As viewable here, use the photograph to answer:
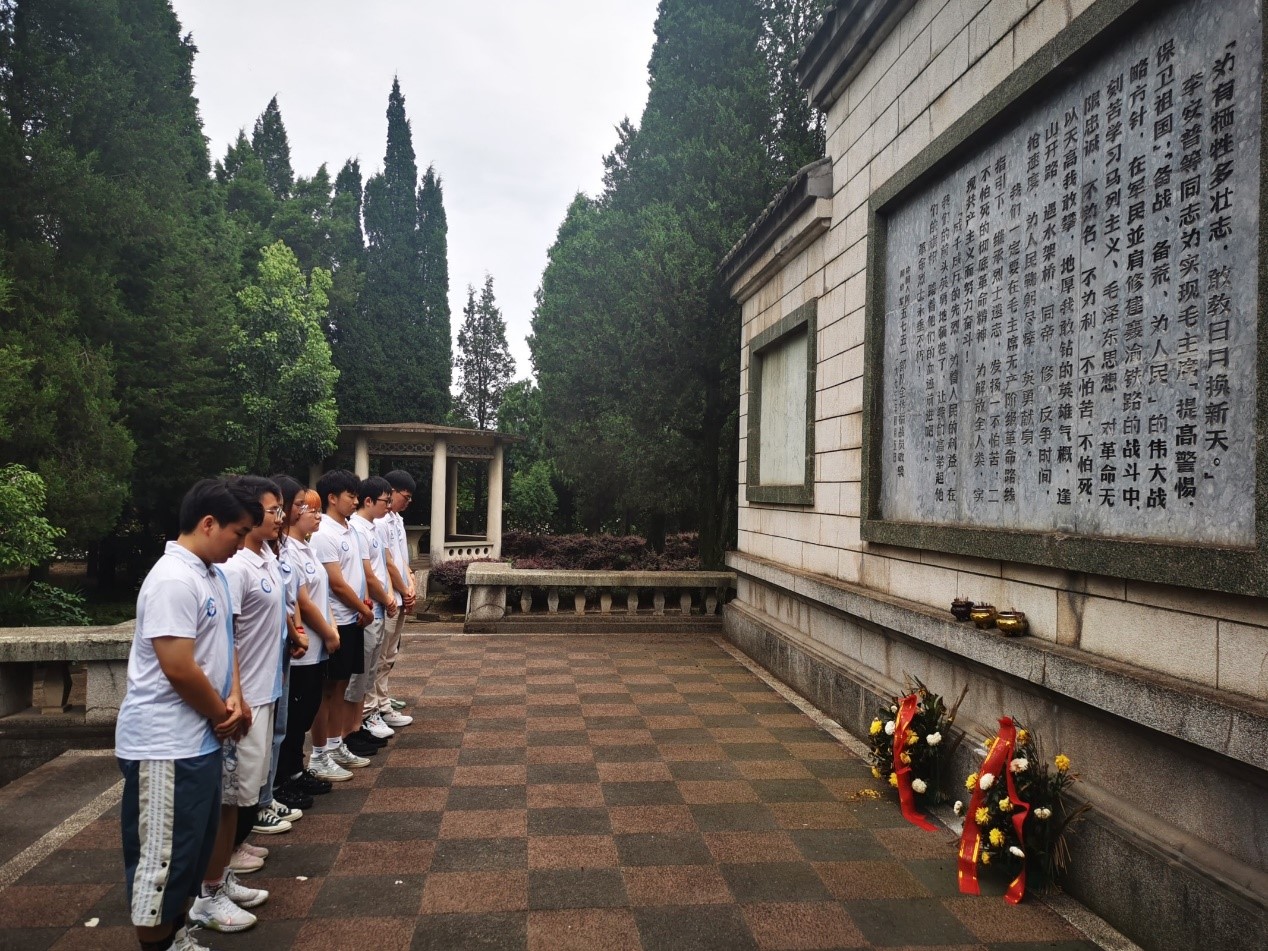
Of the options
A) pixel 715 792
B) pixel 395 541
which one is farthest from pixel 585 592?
pixel 715 792

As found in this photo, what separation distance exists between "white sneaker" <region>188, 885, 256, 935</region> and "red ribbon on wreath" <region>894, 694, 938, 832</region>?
3.02m

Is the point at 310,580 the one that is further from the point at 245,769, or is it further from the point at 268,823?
the point at 245,769

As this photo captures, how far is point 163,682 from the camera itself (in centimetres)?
255

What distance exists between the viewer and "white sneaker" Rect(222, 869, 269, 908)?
10.1 feet

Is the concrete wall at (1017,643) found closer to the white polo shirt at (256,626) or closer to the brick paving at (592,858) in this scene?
the brick paving at (592,858)

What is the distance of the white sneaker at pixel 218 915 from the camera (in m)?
2.94

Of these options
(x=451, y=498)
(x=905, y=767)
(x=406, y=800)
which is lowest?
(x=406, y=800)

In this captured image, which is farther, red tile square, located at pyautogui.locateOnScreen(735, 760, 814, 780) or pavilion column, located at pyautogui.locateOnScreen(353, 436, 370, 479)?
pavilion column, located at pyautogui.locateOnScreen(353, 436, 370, 479)

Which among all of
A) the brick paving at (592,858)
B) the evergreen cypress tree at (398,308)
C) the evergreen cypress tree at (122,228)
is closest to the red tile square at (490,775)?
the brick paving at (592,858)

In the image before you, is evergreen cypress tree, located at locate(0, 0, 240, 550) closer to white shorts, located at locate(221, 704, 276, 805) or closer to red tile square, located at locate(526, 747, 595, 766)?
red tile square, located at locate(526, 747, 595, 766)

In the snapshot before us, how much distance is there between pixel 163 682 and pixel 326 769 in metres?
2.21

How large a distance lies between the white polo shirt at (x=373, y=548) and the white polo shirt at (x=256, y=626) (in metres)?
1.53

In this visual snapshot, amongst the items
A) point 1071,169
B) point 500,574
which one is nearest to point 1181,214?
point 1071,169

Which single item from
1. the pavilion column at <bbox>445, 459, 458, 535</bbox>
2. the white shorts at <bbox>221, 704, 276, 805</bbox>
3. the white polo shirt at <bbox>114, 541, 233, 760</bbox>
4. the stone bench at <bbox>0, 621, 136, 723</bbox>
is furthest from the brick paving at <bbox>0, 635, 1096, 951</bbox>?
the pavilion column at <bbox>445, 459, 458, 535</bbox>
